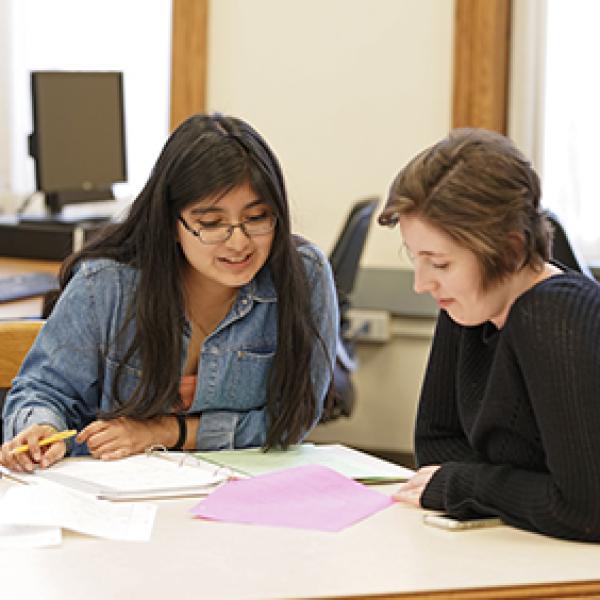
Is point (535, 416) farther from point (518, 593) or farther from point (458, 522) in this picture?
point (518, 593)

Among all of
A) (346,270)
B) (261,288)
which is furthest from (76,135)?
(261,288)

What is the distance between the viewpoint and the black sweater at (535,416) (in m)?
1.49

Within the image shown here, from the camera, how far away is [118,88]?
4082mm

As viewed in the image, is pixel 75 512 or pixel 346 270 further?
pixel 346 270

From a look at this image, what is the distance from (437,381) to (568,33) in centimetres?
231

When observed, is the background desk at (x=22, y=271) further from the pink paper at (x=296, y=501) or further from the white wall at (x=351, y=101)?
the pink paper at (x=296, y=501)

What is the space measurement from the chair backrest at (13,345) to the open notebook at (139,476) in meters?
0.34

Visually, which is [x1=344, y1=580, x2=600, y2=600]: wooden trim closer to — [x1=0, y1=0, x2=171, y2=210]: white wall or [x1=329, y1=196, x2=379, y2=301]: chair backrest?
[x1=329, y1=196, x2=379, y2=301]: chair backrest

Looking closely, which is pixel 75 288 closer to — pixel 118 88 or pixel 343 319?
pixel 343 319

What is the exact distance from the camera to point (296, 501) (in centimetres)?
167

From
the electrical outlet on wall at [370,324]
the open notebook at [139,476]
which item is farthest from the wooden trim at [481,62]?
the open notebook at [139,476]

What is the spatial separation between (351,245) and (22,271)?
37.1 inches

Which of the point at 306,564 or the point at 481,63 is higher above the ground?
the point at 481,63

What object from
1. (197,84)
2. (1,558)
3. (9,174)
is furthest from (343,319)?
(1,558)
